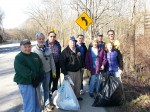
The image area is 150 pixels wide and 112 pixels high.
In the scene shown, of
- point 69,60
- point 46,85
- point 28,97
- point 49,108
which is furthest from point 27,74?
point 69,60

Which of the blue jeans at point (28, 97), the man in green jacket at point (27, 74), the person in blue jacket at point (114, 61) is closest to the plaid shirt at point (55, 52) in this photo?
the person in blue jacket at point (114, 61)

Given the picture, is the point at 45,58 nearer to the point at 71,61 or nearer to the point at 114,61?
the point at 71,61

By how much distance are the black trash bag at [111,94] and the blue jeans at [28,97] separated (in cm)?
207

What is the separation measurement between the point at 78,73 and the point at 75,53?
2.06 ft

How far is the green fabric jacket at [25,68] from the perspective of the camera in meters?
5.13

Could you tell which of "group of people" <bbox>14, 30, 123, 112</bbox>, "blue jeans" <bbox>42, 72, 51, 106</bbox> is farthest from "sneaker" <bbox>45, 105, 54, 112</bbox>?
"blue jeans" <bbox>42, 72, 51, 106</bbox>

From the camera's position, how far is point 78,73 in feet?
24.9

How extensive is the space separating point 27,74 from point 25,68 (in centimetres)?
13

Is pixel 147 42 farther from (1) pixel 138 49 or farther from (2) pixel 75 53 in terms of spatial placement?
(2) pixel 75 53

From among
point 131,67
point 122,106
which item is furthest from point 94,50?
point 131,67

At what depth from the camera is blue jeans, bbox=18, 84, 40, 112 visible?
5332mm

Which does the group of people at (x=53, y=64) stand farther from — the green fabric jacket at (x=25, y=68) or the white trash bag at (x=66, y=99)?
the white trash bag at (x=66, y=99)

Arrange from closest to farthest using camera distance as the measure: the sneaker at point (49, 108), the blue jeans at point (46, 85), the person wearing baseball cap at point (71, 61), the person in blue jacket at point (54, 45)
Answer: the blue jeans at point (46, 85) → the sneaker at point (49, 108) → the person wearing baseball cap at point (71, 61) → the person in blue jacket at point (54, 45)

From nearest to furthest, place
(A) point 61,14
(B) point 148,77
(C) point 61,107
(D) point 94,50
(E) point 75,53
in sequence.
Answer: (C) point 61,107, (E) point 75,53, (D) point 94,50, (B) point 148,77, (A) point 61,14
